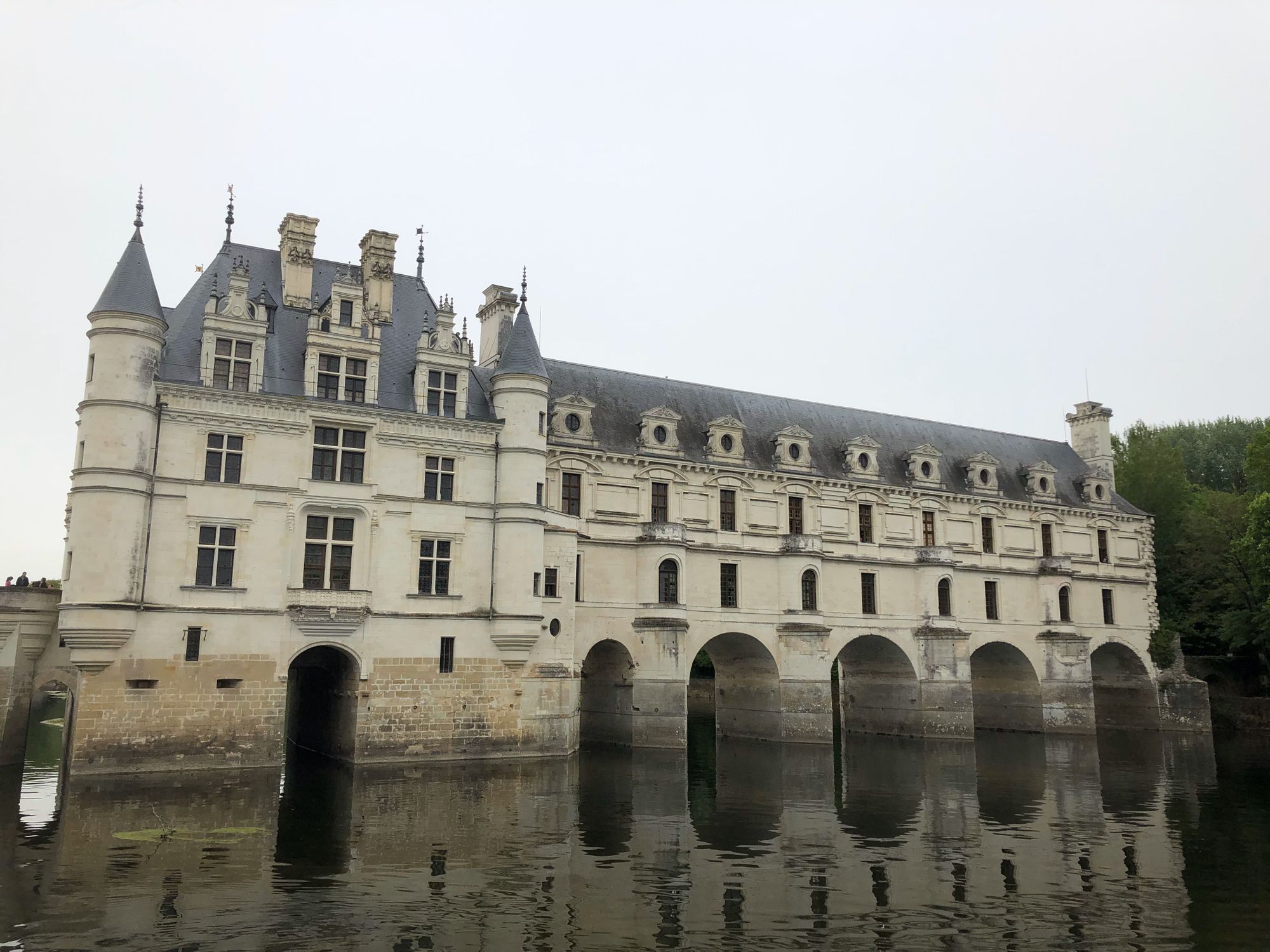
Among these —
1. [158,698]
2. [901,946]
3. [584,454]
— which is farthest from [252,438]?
[901,946]

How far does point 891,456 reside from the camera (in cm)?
4828

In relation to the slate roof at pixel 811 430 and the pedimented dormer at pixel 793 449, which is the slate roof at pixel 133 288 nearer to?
the slate roof at pixel 811 430

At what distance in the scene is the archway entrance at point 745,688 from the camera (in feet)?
136

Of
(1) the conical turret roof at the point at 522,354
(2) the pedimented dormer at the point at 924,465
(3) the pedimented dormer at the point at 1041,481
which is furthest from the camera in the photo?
(3) the pedimented dormer at the point at 1041,481

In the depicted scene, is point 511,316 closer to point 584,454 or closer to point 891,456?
point 584,454

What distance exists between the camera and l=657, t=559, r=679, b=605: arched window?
38750mm

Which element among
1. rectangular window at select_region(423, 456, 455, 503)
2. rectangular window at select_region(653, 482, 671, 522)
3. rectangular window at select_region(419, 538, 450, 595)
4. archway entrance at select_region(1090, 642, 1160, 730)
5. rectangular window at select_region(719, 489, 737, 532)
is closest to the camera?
rectangular window at select_region(419, 538, 450, 595)

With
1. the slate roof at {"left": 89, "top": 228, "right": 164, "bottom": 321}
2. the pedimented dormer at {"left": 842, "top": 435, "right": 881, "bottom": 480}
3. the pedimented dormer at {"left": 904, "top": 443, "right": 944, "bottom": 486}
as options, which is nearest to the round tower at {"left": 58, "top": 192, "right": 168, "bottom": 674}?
the slate roof at {"left": 89, "top": 228, "right": 164, "bottom": 321}

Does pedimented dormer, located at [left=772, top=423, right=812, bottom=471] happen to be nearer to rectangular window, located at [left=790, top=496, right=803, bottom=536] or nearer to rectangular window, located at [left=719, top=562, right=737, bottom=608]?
rectangular window, located at [left=790, top=496, right=803, bottom=536]

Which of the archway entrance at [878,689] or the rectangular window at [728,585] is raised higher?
the rectangular window at [728,585]

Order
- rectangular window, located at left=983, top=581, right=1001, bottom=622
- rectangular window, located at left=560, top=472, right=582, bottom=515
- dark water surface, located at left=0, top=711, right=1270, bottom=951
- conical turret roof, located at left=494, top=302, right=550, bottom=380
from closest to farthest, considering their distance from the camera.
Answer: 1. dark water surface, located at left=0, top=711, right=1270, bottom=951
2. conical turret roof, located at left=494, top=302, right=550, bottom=380
3. rectangular window, located at left=560, top=472, right=582, bottom=515
4. rectangular window, located at left=983, top=581, right=1001, bottom=622

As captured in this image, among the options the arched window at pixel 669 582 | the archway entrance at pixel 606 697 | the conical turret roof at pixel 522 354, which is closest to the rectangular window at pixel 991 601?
the arched window at pixel 669 582

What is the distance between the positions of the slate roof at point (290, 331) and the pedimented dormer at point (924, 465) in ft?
73.4

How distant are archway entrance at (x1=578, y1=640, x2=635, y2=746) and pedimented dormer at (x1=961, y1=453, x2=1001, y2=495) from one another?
21049 mm
